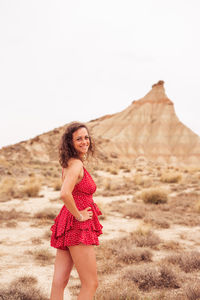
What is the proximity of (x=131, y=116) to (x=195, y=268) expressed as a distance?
63285 mm

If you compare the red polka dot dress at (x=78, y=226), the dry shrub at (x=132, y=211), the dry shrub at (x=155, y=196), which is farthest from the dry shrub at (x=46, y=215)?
the red polka dot dress at (x=78, y=226)

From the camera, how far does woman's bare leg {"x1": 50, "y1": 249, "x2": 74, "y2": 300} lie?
2555 millimetres

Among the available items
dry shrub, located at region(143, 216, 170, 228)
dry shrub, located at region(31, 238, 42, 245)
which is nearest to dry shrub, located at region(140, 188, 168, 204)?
dry shrub, located at region(143, 216, 170, 228)

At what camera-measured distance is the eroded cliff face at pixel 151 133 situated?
5928 cm

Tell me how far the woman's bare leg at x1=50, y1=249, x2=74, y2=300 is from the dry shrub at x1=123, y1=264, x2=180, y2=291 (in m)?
1.83

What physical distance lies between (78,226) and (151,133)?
206ft

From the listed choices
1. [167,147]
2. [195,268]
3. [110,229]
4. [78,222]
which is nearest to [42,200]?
[110,229]

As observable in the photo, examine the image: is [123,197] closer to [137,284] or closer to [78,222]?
[137,284]

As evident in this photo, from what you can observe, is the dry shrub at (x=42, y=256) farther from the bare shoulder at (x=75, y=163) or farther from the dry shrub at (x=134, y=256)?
the bare shoulder at (x=75, y=163)

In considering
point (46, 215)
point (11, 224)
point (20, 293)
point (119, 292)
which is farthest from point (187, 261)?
point (46, 215)

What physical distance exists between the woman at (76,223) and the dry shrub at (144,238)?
3643mm

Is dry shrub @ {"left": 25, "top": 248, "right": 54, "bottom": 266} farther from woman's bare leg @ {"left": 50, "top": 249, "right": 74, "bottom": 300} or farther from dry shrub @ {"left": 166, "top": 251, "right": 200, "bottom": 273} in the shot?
woman's bare leg @ {"left": 50, "top": 249, "right": 74, "bottom": 300}

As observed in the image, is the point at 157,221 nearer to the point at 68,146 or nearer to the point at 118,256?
the point at 118,256

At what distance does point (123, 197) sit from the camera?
507 inches
